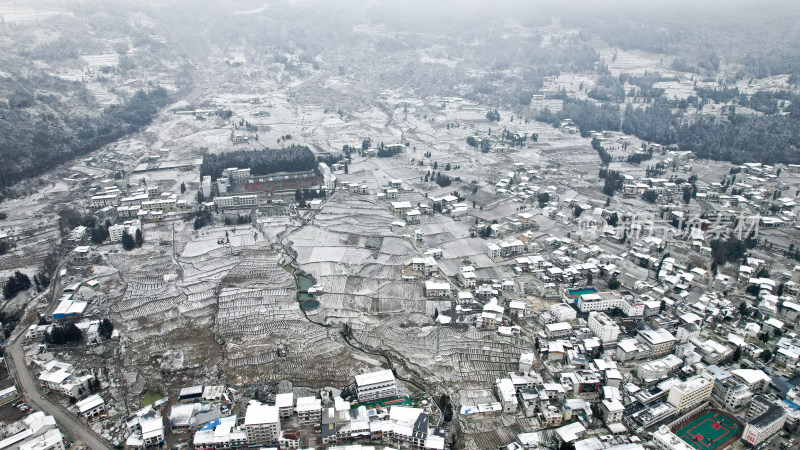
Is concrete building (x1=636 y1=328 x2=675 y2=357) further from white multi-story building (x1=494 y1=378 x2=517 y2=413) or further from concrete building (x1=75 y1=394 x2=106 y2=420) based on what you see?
concrete building (x1=75 y1=394 x2=106 y2=420)

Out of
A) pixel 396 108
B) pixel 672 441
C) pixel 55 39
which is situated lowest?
pixel 672 441

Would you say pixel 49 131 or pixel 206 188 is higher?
pixel 49 131

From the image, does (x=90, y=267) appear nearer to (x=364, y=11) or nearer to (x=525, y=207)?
(x=525, y=207)

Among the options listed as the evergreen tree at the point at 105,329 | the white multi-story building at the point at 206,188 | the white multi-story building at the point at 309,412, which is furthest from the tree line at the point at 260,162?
the white multi-story building at the point at 309,412

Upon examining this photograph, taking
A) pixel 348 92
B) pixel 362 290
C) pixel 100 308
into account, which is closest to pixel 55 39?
pixel 348 92

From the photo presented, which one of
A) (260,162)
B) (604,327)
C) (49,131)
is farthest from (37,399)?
(49,131)

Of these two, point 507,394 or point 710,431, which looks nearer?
point 710,431

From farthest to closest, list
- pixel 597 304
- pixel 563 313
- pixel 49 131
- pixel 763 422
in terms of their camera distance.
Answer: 1. pixel 49 131
2. pixel 597 304
3. pixel 563 313
4. pixel 763 422

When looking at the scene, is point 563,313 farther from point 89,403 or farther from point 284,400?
point 89,403
